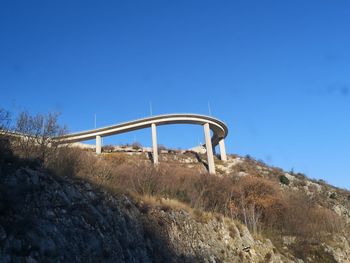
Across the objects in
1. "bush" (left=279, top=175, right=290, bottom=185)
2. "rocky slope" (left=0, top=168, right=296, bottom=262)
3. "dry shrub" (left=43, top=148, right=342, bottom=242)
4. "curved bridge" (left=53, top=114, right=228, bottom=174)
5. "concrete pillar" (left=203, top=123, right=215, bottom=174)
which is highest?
"curved bridge" (left=53, top=114, right=228, bottom=174)

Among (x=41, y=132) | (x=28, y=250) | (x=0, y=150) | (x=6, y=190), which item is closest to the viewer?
(x=28, y=250)

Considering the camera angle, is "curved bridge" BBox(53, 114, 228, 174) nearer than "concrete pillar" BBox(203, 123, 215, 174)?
No

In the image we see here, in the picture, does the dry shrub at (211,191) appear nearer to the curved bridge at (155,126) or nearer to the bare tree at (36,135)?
the bare tree at (36,135)

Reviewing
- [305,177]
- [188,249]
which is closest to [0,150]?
[188,249]

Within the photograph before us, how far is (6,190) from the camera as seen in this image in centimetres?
1125

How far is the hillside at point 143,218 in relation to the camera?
11289 mm

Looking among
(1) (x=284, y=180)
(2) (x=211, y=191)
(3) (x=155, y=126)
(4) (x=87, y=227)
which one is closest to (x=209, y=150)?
(3) (x=155, y=126)

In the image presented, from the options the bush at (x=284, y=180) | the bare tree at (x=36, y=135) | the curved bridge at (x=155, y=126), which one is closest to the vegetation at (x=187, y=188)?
the bare tree at (x=36, y=135)

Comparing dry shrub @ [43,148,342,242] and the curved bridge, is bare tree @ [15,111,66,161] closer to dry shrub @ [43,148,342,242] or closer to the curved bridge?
dry shrub @ [43,148,342,242]

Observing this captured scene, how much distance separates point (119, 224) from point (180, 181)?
12803 millimetres

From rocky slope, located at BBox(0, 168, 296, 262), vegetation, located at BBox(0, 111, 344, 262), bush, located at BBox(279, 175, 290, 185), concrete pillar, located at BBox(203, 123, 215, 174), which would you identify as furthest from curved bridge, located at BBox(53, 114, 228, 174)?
rocky slope, located at BBox(0, 168, 296, 262)

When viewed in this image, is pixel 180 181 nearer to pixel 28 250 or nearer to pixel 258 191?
pixel 258 191

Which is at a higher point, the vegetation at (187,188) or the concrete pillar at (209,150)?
the concrete pillar at (209,150)

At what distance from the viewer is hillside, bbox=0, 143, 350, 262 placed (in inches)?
444
